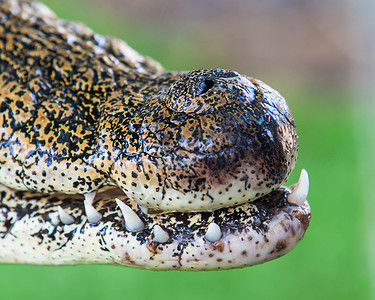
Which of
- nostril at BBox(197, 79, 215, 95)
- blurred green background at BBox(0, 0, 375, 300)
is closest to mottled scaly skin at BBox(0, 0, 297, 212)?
nostril at BBox(197, 79, 215, 95)

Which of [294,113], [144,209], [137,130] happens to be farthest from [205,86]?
[294,113]

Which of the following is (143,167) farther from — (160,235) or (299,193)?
(299,193)

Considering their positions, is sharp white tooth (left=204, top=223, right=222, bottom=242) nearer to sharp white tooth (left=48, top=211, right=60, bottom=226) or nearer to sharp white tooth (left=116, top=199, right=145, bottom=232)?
sharp white tooth (left=116, top=199, right=145, bottom=232)

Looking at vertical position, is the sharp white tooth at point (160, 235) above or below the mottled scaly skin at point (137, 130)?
below

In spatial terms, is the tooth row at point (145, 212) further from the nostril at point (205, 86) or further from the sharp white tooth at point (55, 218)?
the nostril at point (205, 86)

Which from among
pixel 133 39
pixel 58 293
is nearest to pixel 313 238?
pixel 58 293

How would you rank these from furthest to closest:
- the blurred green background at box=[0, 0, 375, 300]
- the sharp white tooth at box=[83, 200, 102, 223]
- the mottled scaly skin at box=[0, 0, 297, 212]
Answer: the blurred green background at box=[0, 0, 375, 300] < the sharp white tooth at box=[83, 200, 102, 223] < the mottled scaly skin at box=[0, 0, 297, 212]

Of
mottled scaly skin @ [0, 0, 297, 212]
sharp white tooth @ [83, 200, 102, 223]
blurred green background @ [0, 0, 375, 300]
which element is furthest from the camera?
blurred green background @ [0, 0, 375, 300]

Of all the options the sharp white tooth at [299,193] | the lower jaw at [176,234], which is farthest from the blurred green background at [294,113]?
the sharp white tooth at [299,193]
